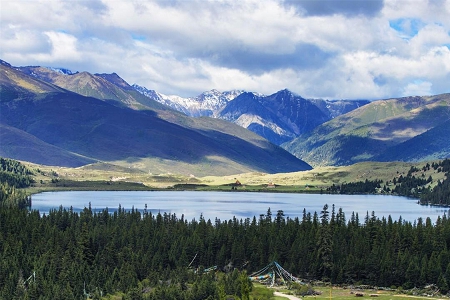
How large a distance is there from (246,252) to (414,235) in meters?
36.4

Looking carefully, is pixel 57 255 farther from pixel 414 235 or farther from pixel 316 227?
pixel 414 235

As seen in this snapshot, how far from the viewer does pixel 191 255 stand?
14562cm

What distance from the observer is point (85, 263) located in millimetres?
133625

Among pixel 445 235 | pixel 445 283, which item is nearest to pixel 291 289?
pixel 445 283

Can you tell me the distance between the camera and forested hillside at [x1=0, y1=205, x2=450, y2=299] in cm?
12088

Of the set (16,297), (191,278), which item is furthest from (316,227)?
(16,297)

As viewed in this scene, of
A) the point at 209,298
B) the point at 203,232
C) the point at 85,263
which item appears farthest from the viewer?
the point at 203,232

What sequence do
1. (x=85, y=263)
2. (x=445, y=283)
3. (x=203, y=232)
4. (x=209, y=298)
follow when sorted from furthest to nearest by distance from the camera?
(x=203, y=232) → (x=85, y=263) → (x=445, y=283) → (x=209, y=298)

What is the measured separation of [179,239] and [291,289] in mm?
36062

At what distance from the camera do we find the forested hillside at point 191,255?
120875mm

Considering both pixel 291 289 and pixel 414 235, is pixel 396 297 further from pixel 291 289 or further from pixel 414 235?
pixel 414 235

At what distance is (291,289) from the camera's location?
122625mm

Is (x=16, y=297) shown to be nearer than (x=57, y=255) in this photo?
Yes

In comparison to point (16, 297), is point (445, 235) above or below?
above
